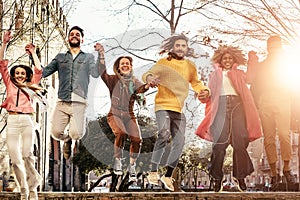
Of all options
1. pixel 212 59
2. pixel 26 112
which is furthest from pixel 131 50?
pixel 26 112

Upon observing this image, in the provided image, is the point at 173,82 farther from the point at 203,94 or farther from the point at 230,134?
the point at 230,134

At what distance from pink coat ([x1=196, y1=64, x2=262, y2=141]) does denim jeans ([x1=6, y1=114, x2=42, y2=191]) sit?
2767 mm

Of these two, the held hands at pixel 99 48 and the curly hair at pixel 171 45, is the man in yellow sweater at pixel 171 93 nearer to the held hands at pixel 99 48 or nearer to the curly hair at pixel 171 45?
the curly hair at pixel 171 45

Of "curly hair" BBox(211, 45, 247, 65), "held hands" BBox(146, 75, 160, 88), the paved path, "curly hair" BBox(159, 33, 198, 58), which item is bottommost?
the paved path

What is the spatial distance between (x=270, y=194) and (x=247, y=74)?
2035 millimetres

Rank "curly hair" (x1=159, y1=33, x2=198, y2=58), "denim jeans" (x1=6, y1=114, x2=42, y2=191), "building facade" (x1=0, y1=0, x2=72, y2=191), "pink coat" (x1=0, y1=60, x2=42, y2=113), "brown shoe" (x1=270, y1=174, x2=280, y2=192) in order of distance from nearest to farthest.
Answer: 1. "denim jeans" (x1=6, y1=114, x2=42, y2=191)
2. "pink coat" (x1=0, y1=60, x2=42, y2=113)
3. "curly hair" (x1=159, y1=33, x2=198, y2=58)
4. "brown shoe" (x1=270, y1=174, x2=280, y2=192)
5. "building facade" (x1=0, y1=0, x2=72, y2=191)

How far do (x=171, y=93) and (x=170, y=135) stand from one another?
0.69 m

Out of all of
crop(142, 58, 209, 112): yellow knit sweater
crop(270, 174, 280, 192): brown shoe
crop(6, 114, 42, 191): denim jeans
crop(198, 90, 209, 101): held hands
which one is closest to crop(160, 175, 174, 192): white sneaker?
crop(142, 58, 209, 112): yellow knit sweater

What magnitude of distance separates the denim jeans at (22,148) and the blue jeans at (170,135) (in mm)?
1957

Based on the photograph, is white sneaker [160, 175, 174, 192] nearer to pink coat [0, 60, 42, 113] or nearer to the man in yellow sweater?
the man in yellow sweater

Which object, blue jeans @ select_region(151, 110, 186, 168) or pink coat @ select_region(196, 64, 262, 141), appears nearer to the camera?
blue jeans @ select_region(151, 110, 186, 168)

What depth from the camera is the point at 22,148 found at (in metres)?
10.1

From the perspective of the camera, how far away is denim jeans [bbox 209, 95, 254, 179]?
10.6 m

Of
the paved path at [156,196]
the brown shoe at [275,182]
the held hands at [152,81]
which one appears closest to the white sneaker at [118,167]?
the paved path at [156,196]
